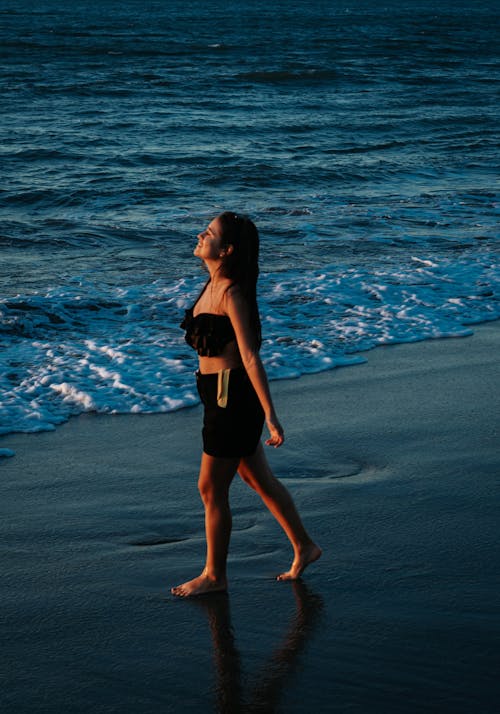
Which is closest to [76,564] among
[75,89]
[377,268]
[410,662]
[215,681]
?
[215,681]

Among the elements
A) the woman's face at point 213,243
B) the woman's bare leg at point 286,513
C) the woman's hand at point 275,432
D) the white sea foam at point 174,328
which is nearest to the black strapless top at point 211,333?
the woman's face at point 213,243

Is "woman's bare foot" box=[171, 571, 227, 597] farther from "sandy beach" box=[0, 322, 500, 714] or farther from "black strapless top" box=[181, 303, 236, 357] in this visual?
"black strapless top" box=[181, 303, 236, 357]

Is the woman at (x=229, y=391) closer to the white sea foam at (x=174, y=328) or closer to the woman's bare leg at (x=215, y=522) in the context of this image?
the woman's bare leg at (x=215, y=522)

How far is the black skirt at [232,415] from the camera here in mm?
3686

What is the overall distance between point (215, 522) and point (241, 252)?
3.57 ft

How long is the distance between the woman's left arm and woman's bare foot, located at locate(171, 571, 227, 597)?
67 centimetres

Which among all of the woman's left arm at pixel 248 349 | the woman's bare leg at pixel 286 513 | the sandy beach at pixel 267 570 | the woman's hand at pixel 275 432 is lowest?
the sandy beach at pixel 267 570

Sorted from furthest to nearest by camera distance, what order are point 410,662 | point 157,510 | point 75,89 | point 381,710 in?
point 75,89 < point 157,510 < point 410,662 < point 381,710

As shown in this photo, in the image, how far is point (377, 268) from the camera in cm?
1033

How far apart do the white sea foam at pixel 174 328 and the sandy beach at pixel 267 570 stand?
47 centimetres

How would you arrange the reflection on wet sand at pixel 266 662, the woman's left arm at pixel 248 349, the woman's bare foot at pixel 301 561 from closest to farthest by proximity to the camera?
the reflection on wet sand at pixel 266 662 < the woman's left arm at pixel 248 349 < the woman's bare foot at pixel 301 561

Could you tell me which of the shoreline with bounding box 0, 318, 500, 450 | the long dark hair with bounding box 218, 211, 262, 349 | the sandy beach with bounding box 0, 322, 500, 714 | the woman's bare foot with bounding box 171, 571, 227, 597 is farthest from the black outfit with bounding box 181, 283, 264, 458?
the shoreline with bounding box 0, 318, 500, 450

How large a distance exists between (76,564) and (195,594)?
60 cm

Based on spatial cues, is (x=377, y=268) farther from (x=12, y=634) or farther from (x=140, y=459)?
(x=12, y=634)
